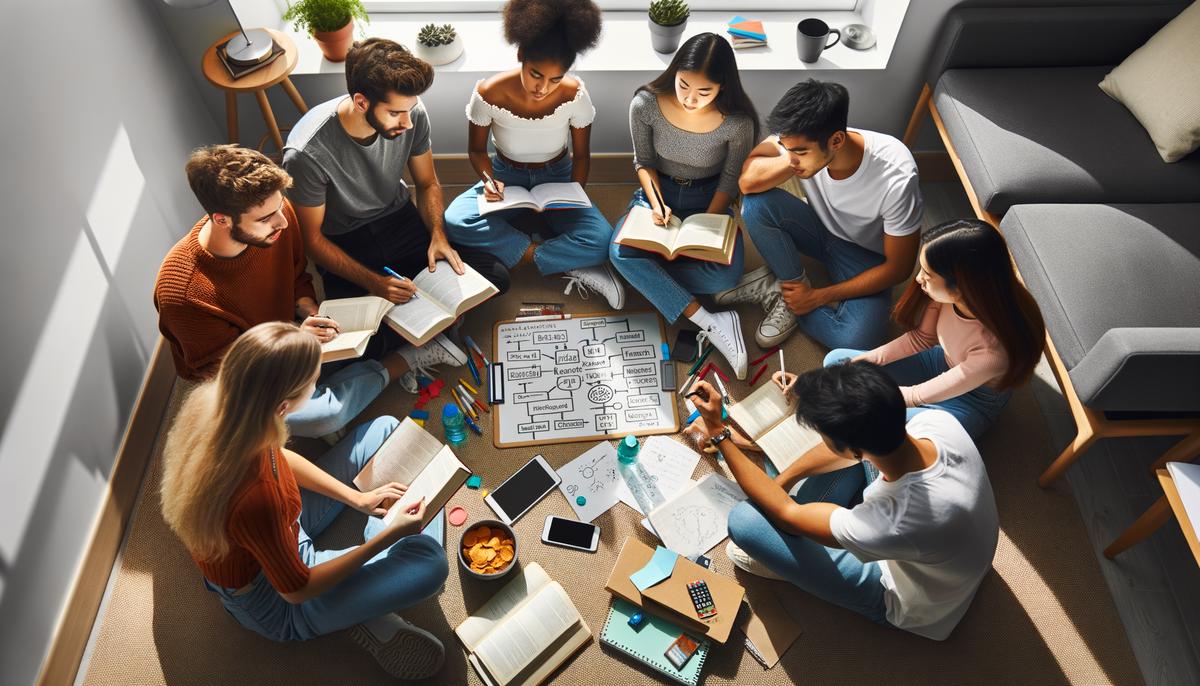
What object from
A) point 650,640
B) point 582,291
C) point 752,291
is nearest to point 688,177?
point 752,291

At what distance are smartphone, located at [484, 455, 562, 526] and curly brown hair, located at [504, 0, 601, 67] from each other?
137 centimetres

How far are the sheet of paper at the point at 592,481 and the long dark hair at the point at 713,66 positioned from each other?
Result: 1.31 m

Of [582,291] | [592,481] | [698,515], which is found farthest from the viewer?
[582,291]

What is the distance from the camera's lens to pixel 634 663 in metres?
2.33

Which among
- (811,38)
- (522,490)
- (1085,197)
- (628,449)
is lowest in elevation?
(522,490)

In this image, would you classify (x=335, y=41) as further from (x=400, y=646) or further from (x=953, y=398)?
(x=953, y=398)

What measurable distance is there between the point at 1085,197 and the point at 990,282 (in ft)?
3.23

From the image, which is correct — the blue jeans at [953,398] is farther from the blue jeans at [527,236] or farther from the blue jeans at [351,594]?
the blue jeans at [351,594]

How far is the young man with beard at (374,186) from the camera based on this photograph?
2.42 m

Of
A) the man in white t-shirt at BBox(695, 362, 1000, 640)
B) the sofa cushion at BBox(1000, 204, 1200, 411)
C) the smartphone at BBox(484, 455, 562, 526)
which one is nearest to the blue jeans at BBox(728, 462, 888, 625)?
the man in white t-shirt at BBox(695, 362, 1000, 640)

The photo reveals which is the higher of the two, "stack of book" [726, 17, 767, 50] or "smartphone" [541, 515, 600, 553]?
"stack of book" [726, 17, 767, 50]

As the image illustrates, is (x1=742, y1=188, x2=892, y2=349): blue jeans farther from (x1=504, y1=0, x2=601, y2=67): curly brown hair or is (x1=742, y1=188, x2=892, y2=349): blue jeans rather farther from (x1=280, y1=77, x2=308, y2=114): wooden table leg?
(x1=280, y1=77, x2=308, y2=114): wooden table leg

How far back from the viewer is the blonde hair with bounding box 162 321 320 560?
1769 millimetres

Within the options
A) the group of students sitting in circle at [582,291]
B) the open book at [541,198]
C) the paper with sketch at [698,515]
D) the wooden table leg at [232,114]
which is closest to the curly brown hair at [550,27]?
the group of students sitting in circle at [582,291]
